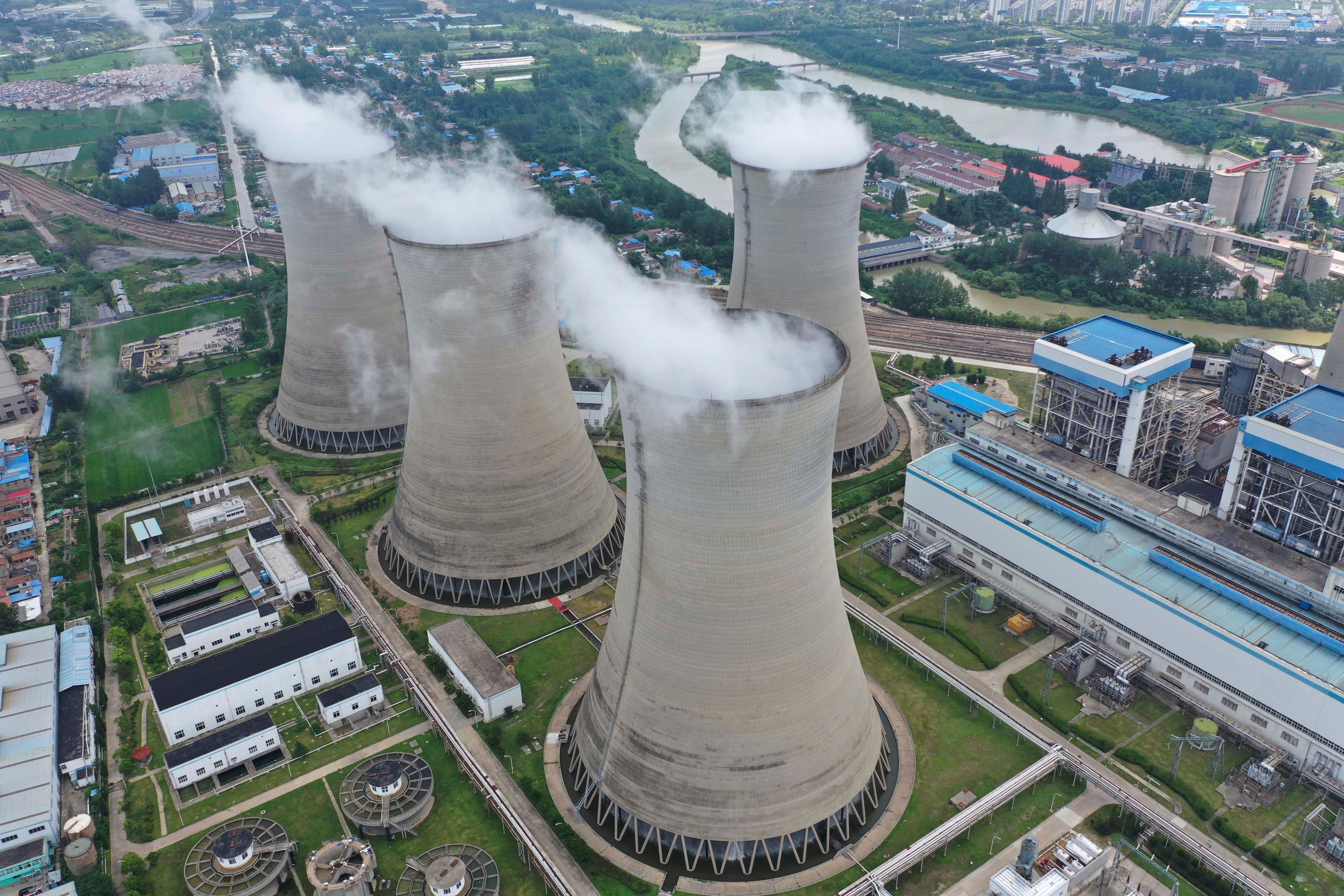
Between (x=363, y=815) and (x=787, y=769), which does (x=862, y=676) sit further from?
(x=363, y=815)

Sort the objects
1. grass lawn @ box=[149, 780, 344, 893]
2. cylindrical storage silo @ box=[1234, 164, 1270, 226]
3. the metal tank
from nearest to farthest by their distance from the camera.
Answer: grass lawn @ box=[149, 780, 344, 893], the metal tank, cylindrical storage silo @ box=[1234, 164, 1270, 226]

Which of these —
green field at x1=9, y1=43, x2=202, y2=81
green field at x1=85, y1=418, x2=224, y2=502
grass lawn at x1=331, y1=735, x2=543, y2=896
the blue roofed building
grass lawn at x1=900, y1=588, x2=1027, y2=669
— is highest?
green field at x1=9, y1=43, x2=202, y2=81

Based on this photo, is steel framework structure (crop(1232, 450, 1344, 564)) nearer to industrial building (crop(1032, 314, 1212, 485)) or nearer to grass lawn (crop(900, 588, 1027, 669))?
industrial building (crop(1032, 314, 1212, 485))

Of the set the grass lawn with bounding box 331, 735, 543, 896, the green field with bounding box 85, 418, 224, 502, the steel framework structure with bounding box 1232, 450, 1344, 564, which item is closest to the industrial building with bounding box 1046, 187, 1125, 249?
the steel framework structure with bounding box 1232, 450, 1344, 564

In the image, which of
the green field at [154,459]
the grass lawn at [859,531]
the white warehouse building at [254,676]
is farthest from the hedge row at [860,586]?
the green field at [154,459]

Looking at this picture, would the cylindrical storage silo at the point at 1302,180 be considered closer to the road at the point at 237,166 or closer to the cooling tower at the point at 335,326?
the cooling tower at the point at 335,326

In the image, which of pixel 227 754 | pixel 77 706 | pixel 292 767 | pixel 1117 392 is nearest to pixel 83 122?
pixel 77 706
